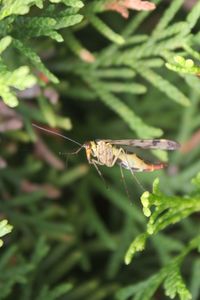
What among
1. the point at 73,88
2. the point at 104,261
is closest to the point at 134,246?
the point at 73,88

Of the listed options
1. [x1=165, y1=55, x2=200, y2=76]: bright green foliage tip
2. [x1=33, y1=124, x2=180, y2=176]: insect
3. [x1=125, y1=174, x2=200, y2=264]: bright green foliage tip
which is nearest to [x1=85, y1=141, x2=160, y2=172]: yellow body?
[x1=33, y1=124, x2=180, y2=176]: insect

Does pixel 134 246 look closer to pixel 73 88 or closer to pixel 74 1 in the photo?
pixel 74 1

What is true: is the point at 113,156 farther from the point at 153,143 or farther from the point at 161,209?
the point at 161,209

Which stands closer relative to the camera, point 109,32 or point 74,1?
point 74,1

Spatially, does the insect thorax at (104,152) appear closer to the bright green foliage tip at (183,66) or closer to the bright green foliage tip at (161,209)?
the bright green foliage tip at (161,209)

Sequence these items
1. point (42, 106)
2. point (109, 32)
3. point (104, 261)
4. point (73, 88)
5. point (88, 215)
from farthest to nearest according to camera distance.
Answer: point (104, 261)
point (88, 215)
point (73, 88)
point (42, 106)
point (109, 32)

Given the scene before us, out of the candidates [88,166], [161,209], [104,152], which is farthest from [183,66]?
[88,166]

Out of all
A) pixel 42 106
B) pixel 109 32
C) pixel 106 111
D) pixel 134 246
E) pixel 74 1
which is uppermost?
pixel 106 111

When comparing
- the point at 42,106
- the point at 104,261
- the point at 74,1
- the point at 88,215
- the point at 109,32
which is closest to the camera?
the point at 74,1

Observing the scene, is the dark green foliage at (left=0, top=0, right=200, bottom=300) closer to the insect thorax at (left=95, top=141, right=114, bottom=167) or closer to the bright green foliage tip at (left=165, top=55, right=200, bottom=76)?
the insect thorax at (left=95, top=141, right=114, bottom=167)
